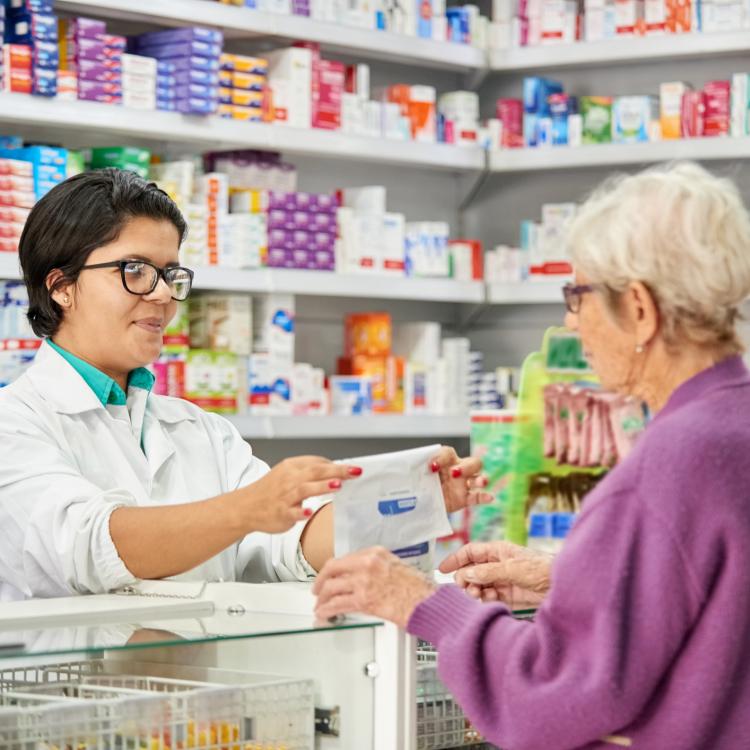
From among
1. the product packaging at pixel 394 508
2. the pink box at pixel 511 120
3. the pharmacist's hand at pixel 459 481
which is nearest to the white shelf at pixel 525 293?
the pink box at pixel 511 120

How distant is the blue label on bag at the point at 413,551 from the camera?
1973mm

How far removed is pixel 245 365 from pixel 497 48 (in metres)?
1.93

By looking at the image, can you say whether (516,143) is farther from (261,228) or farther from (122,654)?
(122,654)

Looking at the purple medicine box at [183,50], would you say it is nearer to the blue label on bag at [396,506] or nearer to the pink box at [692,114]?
the pink box at [692,114]

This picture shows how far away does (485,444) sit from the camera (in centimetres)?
525

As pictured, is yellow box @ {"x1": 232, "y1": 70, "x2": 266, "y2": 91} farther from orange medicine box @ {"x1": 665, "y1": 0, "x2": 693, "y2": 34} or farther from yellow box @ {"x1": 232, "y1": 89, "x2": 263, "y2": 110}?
orange medicine box @ {"x1": 665, "y1": 0, "x2": 693, "y2": 34}

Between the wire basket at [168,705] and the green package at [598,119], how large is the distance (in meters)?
4.50

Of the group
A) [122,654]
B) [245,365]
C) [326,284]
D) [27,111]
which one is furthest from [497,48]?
[122,654]

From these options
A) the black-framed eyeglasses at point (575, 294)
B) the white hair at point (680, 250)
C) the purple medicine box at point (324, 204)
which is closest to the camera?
the white hair at point (680, 250)

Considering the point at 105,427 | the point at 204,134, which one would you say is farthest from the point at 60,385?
the point at 204,134

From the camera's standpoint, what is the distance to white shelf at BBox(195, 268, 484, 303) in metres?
5.17

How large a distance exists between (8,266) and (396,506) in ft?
9.65

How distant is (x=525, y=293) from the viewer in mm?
6055

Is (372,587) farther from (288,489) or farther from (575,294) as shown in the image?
(575,294)
